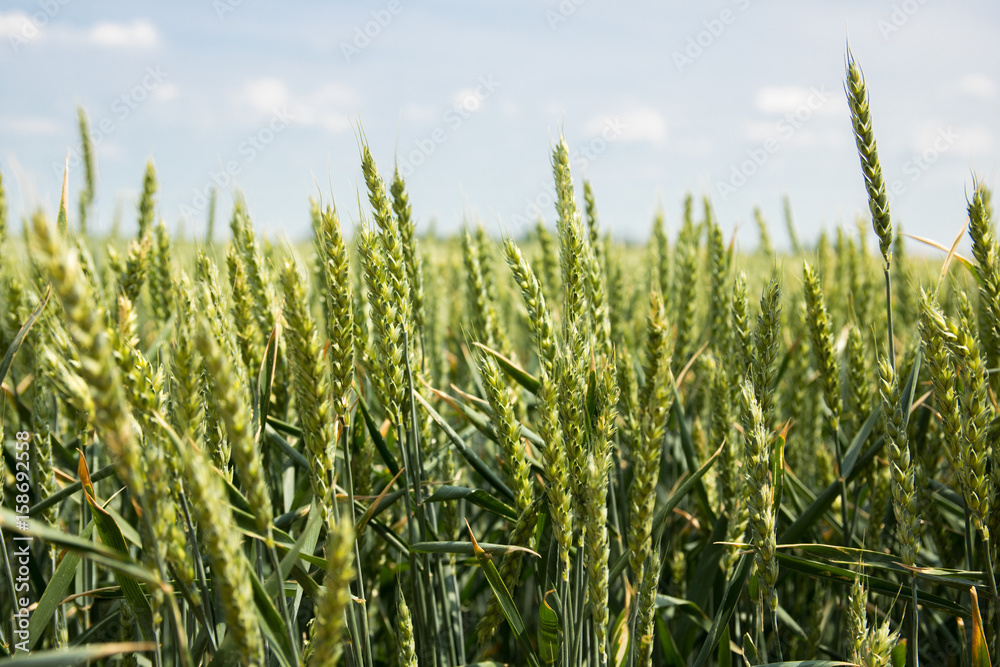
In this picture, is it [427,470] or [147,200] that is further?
[147,200]

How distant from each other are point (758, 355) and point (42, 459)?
68.0 inches

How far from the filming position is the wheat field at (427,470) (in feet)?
2.90

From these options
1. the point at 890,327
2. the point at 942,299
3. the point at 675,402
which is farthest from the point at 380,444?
the point at 942,299

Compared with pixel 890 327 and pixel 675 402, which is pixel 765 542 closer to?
pixel 890 327

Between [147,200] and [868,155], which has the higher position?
[147,200]

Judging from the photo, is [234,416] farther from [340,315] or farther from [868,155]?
[868,155]

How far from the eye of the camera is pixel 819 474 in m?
2.23

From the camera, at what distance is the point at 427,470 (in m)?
1.75

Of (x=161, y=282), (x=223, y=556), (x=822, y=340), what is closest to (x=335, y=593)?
(x=223, y=556)

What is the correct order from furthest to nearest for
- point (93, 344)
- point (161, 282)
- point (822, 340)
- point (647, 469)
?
point (161, 282) < point (822, 340) < point (647, 469) < point (93, 344)

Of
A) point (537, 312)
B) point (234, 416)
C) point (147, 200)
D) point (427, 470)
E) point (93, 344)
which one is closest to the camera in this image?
point (93, 344)

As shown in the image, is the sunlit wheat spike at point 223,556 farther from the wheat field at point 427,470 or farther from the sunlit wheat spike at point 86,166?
the sunlit wheat spike at point 86,166

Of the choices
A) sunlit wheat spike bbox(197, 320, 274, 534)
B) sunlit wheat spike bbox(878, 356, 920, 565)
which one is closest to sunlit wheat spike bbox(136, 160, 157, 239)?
sunlit wheat spike bbox(197, 320, 274, 534)

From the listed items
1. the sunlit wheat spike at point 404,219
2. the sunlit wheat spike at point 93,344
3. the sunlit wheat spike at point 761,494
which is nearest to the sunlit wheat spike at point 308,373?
the sunlit wheat spike at point 93,344
